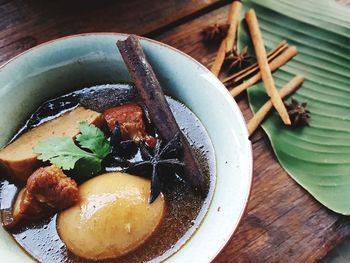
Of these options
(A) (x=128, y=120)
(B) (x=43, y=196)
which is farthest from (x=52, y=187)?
(A) (x=128, y=120)

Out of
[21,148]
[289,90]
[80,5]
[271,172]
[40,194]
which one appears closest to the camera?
[40,194]

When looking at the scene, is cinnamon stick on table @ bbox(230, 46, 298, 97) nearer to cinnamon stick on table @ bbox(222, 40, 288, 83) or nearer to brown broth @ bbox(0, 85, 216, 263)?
cinnamon stick on table @ bbox(222, 40, 288, 83)

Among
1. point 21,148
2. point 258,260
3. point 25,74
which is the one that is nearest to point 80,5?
point 25,74

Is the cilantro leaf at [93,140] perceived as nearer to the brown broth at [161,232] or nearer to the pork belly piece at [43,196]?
the pork belly piece at [43,196]

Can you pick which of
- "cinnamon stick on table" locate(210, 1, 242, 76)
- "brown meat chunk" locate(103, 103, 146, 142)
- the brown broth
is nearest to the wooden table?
"cinnamon stick on table" locate(210, 1, 242, 76)

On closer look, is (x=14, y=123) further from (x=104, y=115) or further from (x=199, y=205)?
(x=199, y=205)

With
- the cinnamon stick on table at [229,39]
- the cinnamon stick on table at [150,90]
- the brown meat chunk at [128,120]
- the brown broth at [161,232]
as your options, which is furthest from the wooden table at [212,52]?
the brown meat chunk at [128,120]
